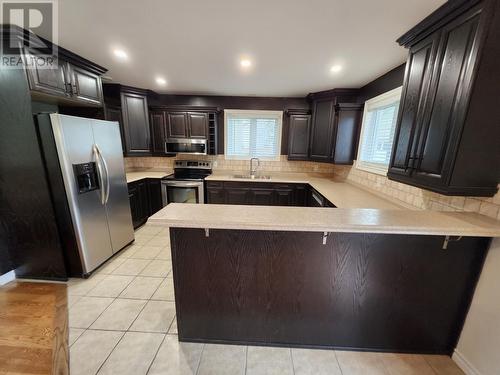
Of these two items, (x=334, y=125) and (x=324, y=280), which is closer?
(x=324, y=280)

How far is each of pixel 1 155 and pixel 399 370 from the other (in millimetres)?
3805

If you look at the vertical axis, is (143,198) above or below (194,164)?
below

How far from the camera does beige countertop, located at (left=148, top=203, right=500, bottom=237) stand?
112 centimetres

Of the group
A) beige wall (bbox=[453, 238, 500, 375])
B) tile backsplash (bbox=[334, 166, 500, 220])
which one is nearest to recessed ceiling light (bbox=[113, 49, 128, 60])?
A: tile backsplash (bbox=[334, 166, 500, 220])

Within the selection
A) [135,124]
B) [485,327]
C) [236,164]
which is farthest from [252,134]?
[485,327]

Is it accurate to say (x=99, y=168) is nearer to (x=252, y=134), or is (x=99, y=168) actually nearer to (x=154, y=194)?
(x=154, y=194)

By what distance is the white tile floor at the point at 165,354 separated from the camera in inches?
51.8

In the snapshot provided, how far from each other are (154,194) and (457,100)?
157 inches

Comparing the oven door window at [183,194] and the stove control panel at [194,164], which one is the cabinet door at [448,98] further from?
the stove control panel at [194,164]

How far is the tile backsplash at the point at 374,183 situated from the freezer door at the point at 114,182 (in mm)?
1656

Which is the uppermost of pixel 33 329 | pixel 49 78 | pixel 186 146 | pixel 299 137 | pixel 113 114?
pixel 49 78

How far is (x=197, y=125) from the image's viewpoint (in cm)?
367

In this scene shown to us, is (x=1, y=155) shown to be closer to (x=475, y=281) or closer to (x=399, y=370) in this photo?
(x=399, y=370)

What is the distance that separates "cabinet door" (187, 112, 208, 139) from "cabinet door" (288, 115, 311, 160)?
1.63 metres
